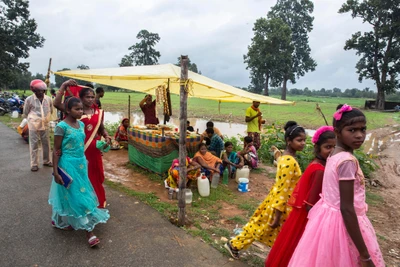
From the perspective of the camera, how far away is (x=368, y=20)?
30344 mm

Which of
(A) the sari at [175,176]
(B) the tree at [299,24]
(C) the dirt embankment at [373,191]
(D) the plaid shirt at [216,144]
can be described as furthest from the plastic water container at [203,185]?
(B) the tree at [299,24]

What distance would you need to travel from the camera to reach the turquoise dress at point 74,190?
289 cm

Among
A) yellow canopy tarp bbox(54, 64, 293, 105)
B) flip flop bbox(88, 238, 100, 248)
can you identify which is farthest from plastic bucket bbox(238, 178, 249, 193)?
flip flop bbox(88, 238, 100, 248)

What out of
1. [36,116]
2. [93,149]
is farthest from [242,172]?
[36,116]

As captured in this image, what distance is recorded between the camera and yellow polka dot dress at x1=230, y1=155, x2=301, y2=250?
240cm

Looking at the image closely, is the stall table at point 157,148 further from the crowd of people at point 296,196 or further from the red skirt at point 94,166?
the red skirt at point 94,166

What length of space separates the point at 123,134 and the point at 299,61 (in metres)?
52.5

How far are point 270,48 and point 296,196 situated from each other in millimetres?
42435

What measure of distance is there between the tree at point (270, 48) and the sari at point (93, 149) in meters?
40.4

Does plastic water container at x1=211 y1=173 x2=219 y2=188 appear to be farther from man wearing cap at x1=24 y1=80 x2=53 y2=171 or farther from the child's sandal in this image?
man wearing cap at x1=24 y1=80 x2=53 y2=171

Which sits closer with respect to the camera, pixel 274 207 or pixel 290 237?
pixel 290 237

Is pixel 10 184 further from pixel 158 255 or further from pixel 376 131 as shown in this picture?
pixel 376 131

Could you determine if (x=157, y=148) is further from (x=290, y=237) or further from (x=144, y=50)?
(x=144, y=50)

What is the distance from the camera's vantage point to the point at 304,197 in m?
2.08
